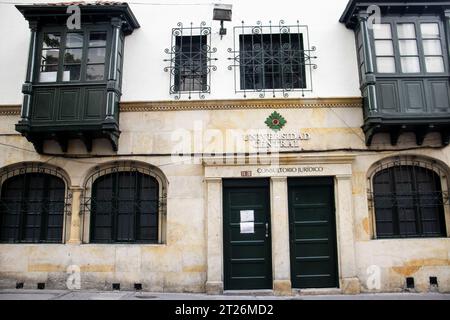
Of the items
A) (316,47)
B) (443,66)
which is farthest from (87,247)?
(443,66)

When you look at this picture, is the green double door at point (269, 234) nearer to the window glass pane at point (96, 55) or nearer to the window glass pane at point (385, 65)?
the window glass pane at point (385, 65)

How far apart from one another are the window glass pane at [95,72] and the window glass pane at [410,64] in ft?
25.5

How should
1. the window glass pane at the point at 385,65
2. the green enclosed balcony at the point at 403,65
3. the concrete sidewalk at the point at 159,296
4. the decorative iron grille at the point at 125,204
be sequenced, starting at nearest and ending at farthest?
1. the concrete sidewalk at the point at 159,296
2. the green enclosed balcony at the point at 403,65
3. the window glass pane at the point at 385,65
4. the decorative iron grille at the point at 125,204

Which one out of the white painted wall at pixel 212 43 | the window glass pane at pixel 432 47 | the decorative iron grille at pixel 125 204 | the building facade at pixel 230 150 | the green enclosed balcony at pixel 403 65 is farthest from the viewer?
the white painted wall at pixel 212 43

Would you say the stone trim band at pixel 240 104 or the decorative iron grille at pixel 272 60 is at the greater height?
the decorative iron grille at pixel 272 60

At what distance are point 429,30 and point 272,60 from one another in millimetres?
4141

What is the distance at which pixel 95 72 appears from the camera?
9758 mm

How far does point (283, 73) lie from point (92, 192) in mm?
6040

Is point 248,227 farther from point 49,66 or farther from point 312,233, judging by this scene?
point 49,66

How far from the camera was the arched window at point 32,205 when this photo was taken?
9.91 metres

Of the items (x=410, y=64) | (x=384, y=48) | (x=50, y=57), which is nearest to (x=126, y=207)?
(x=50, y=57)

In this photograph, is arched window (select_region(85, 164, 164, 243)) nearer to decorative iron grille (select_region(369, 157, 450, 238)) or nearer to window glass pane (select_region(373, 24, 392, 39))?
decorative iron grille (select_region(369, 157, 450, 238))

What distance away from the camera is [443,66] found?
9.62m

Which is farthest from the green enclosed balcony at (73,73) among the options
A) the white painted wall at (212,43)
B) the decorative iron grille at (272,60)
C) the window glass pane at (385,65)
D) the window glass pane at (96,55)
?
the window glass pane at (385,65)
